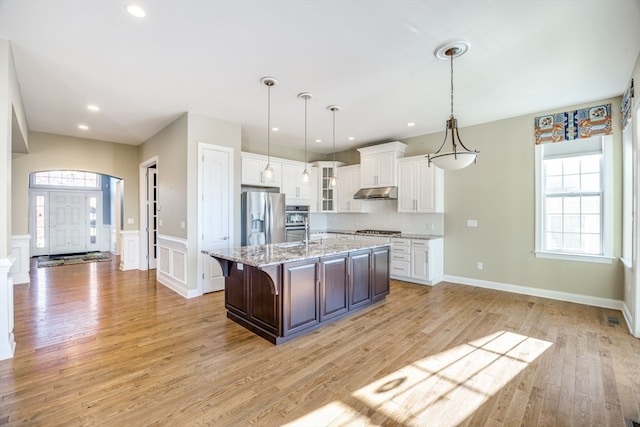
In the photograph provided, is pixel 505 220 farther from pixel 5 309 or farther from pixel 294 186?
pixel 5 309

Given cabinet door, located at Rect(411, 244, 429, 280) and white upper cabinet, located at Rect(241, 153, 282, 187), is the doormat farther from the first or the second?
cabinet door, located at Rect(411, 244, 429, 280)

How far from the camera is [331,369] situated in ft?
8.06

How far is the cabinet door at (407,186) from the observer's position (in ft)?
18.3

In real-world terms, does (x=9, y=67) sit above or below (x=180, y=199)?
above

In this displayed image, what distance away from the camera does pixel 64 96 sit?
3.81 metres

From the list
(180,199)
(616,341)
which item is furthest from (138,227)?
(616,341)

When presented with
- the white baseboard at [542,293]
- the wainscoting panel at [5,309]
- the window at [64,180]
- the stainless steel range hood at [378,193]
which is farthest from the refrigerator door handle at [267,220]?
the window at [64,180]

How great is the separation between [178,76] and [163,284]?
367 centimetres

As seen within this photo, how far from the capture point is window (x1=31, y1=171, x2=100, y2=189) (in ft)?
28.7

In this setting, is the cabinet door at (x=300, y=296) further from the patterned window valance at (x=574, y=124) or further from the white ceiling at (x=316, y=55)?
the patterned window valance at (x=574, y=124)

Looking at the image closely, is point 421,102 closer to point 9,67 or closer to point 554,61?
point 554,61

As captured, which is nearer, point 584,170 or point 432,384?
point 432,384

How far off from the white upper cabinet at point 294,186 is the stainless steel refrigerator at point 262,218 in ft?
2.11

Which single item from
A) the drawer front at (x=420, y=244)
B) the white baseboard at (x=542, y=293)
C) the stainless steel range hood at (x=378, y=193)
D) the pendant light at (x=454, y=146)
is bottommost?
the white baseboard at (x=542, y=293)
